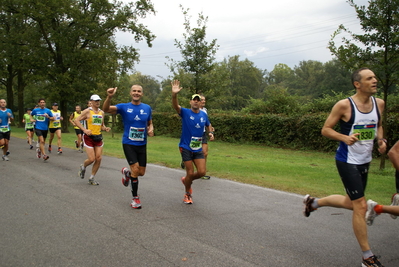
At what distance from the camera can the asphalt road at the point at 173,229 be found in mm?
4270

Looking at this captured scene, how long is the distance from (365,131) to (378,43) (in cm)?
786

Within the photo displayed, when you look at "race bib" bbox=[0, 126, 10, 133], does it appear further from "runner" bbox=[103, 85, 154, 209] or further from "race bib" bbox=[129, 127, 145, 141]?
"race bib" bbox=[129, 127, 145, 141]

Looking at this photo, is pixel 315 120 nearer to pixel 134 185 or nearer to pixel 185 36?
pixel 185 36

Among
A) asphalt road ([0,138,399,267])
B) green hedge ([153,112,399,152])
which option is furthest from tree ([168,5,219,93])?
asphalt road ([0,138,399,267])

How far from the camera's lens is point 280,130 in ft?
69.1

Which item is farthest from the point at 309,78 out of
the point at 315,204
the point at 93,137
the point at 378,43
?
the point at 315,204

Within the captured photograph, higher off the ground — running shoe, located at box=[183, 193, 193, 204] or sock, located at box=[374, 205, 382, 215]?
sock, located at box=[374, 205, 382, 215]

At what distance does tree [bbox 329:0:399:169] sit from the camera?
1074 centimetres

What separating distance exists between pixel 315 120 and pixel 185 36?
9.08m

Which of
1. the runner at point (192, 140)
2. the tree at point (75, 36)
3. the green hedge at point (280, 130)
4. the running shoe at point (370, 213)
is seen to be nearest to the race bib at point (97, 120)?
the runner at point (192, 140)

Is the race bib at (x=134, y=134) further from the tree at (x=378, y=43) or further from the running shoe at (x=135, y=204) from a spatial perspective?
the tree at (x=378, y=43)

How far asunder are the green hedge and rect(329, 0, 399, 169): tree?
5.47 meters

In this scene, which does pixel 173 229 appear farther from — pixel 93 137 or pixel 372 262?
pixel 93 137

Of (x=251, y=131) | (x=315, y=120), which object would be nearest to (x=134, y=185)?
(x=315, y=120)
